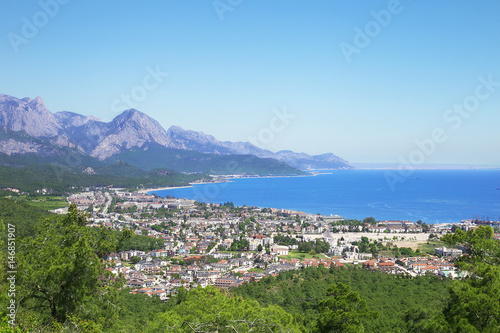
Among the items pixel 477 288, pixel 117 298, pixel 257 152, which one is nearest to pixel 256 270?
pixel 117 298

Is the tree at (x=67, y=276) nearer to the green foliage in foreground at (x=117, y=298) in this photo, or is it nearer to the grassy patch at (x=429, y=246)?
the green foliage in foreground at (x=117, y=298)

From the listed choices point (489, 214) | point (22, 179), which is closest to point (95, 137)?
point (22, 179)

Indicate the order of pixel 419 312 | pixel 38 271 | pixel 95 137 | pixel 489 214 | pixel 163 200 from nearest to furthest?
pixel 38 271 < pixel 419 312 < pixel 489 214 < pixel 163 200 < pixel 95 137

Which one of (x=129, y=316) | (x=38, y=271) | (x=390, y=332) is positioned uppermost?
(x=38, y=271)

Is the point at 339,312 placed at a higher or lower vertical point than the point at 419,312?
higher

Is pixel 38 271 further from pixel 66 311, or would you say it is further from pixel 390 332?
pixel 390 332

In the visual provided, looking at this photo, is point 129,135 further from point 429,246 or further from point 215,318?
point 215,318

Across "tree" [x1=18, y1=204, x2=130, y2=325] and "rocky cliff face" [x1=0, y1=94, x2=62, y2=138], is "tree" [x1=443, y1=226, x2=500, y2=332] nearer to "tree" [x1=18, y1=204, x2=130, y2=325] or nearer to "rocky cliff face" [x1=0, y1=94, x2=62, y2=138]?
"tree" [x1=18, y1=204, x2=130, y2=325]

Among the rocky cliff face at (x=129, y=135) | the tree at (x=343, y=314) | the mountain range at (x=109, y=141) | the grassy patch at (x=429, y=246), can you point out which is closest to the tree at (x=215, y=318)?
the tree at (x=343, y=314)
